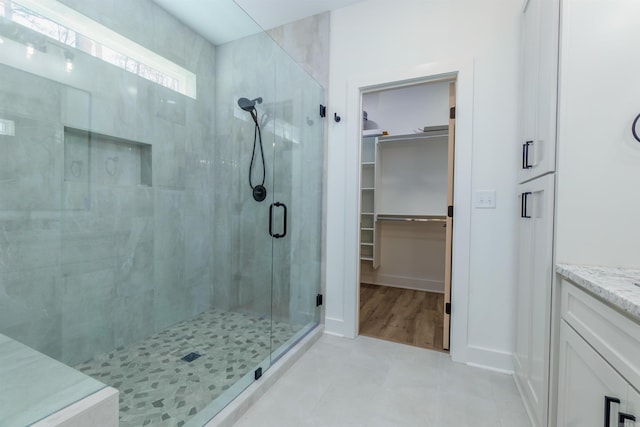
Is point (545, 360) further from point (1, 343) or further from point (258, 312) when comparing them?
point (1, 343)

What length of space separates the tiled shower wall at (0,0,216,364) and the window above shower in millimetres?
52

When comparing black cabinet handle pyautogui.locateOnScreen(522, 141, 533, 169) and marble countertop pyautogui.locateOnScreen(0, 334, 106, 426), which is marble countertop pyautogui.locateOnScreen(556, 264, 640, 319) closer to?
black cabinet handle pyautogui.locateOnScreen(522, 141, 533, 169)

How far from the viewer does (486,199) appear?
1.91 m

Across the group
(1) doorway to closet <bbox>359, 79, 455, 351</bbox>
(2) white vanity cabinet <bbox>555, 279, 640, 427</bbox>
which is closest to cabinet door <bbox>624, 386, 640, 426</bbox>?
(2) white vanity cabinet <bbox>555, 279, 640, 427</bbox>

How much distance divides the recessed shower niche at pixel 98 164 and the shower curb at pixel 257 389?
1.57 meters

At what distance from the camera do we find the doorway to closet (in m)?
3.54

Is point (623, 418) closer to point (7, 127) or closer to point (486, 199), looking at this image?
point (486, 199)

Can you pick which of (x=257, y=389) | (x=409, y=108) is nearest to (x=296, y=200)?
(x=257, y=389)

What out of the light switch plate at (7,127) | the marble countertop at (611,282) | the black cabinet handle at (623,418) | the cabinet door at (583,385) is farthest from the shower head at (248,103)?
the black cabinet handle at (623,418)

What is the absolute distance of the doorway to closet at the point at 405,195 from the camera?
354 centimetres

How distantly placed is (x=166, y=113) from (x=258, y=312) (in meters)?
1.86

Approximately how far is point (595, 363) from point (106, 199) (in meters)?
2.67

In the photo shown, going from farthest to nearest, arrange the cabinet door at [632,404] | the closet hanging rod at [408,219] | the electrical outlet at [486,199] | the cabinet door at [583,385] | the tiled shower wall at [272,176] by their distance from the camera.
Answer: the closet hanging rod at [408,219]
the tiled shower wall at [272,176]
the electrical outlet at [486,199]
the cabinet door at [583,385]
the cabinet door at [632,404]

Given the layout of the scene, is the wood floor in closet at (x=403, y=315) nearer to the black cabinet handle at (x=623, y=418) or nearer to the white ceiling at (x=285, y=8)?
the black cabinet handle at (x=623, y=418)
